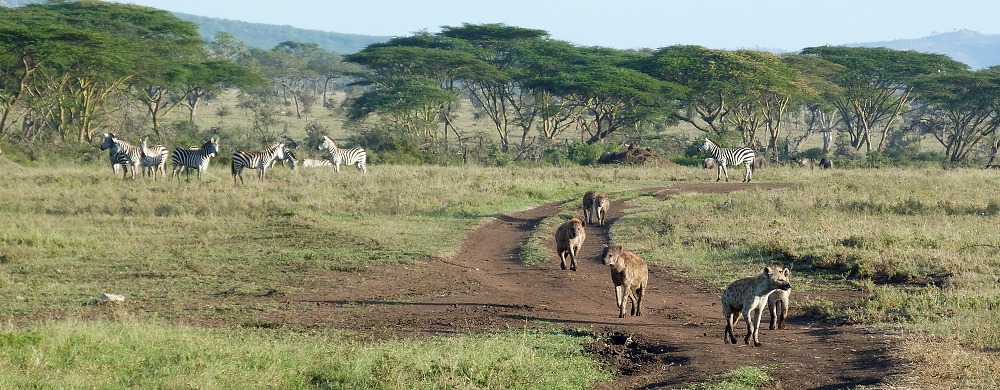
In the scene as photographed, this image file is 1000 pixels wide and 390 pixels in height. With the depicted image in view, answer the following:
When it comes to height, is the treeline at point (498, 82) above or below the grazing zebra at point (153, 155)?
above

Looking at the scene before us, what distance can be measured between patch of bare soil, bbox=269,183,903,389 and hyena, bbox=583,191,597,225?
2.72m

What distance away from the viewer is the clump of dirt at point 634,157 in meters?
36.3

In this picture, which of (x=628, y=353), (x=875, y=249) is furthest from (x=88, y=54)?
(x=628, y=353)

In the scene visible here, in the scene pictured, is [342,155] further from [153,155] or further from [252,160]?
[153,155]

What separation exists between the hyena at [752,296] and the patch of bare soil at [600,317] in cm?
17

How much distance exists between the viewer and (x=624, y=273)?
10805 millimetres

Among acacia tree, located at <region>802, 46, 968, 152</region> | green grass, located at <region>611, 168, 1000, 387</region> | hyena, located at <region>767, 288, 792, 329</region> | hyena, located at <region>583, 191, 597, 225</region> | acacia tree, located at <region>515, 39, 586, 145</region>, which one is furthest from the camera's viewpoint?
acacia tree, located at <region>802, 46, 968, 152</region>

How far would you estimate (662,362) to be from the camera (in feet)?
28.9

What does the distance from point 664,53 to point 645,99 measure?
5.26 m

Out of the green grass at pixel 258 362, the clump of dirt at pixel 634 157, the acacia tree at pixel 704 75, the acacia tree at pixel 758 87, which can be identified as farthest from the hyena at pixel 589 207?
the acacia tree at pixel 704 75

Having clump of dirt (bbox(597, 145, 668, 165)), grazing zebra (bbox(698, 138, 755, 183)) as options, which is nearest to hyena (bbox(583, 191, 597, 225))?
grazing zebra (bbox(698, 138, 755, 183))

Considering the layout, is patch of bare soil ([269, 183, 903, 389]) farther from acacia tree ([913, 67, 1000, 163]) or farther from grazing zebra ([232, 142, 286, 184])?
acacia tree ([913, 67, 1000, 163])

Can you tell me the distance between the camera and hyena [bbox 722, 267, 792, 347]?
915cm

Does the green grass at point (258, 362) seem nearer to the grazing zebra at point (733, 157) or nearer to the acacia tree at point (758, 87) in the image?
the grazing zebra at point (733, 157)
